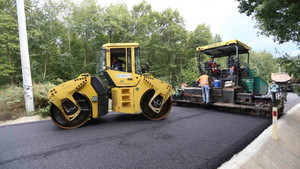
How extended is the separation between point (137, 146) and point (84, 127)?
195 centimetres

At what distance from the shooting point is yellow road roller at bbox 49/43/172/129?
3885 millimetres

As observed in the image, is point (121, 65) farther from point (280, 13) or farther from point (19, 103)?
point (280, 13)

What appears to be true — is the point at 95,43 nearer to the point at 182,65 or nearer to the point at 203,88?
the point at 182,65

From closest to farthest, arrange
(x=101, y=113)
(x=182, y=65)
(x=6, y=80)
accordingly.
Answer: (x=101, y=113) < (x=6, y=80) < (x=182, y=65)

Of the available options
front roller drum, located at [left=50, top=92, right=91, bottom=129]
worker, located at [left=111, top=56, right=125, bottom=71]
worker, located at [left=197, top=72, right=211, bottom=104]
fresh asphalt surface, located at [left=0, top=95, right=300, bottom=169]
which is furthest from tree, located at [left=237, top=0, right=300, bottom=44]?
front roller drum, located at [left=50, top=92, right=91, bottom=129]

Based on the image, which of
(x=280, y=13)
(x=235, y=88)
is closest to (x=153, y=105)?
(x=235, y=88)

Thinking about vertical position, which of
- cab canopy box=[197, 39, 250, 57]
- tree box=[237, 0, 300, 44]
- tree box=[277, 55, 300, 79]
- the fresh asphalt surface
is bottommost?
the fresh asphalt surface

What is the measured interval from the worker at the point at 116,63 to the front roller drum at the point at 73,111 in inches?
48.0

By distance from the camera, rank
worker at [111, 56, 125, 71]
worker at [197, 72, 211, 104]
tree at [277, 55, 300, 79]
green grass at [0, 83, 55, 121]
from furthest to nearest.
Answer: worker at [197, 72, 211, 104] → green grass at [0, 83, 55, 121] → worker at [111, 56, 125, 71] → tree at [277, 55, 300, 79]

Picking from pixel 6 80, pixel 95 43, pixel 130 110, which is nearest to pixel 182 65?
pixel 95 43

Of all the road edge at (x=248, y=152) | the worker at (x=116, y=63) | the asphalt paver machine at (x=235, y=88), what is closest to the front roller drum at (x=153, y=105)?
the worker at (x=116, y=63)

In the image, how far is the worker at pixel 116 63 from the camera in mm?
4590

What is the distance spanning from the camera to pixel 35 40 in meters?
13.3

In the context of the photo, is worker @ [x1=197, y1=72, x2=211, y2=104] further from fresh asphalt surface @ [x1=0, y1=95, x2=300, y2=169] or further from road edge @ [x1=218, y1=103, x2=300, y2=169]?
road edge @ [x1=218, y1=103, x2=300, y2=169]
